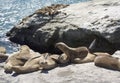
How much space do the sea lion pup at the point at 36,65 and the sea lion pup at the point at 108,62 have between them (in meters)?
1.15

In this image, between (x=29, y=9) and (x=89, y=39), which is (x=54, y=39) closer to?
(x=89, y=39)

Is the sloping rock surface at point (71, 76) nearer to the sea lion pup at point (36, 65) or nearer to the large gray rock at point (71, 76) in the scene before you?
the large gray rock at point (71, 76)

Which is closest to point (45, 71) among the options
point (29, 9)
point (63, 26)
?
point (63, 26)

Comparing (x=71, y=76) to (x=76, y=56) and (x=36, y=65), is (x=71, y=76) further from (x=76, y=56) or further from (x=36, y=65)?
(x=76, y=56)

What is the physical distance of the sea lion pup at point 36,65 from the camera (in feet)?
36.8

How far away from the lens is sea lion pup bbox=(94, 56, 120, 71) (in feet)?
35.9

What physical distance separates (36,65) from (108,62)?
184cm

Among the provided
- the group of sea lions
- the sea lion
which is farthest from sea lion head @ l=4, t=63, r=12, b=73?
the sea lion

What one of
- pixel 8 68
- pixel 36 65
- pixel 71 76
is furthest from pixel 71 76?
pixel 8 68

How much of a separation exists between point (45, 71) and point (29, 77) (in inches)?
19.5

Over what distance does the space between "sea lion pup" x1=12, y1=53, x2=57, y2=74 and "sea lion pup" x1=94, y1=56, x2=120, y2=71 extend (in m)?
1.15

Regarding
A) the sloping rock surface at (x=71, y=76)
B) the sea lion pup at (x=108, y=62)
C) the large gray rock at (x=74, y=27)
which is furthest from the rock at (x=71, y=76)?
the large gray rock at (x=74, y=27)

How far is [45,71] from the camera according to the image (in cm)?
1112

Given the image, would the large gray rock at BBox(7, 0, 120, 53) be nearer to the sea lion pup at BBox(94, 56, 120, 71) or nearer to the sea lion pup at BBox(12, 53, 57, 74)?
the sea lion pup at BBox(94, 56, 120, 71)
